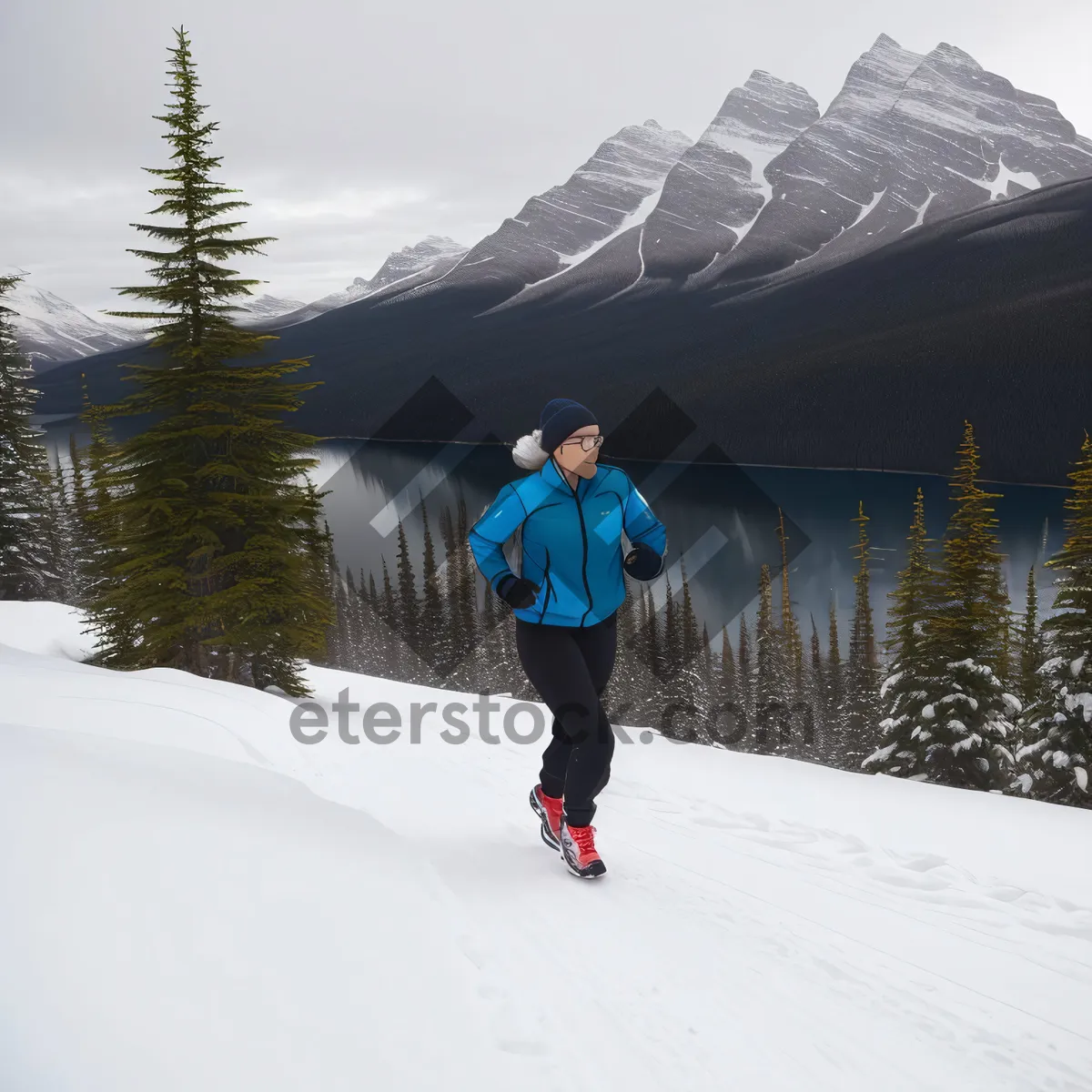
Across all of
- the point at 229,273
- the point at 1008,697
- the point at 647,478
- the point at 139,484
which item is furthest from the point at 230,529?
the point at 647,478

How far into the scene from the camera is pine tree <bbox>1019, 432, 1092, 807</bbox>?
15.7 m

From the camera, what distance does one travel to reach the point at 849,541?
3334 inches

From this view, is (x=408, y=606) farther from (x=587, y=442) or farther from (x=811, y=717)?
(x=587, y=442)

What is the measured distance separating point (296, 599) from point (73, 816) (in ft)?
35.9

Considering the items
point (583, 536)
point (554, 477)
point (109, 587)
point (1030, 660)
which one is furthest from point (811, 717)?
point (554, 477)

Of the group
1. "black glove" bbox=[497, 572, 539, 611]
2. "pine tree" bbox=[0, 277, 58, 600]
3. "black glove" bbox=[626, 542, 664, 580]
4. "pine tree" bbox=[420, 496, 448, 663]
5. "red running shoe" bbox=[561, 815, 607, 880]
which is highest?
"pine tree" bbox=[0, 277, 58, 600]

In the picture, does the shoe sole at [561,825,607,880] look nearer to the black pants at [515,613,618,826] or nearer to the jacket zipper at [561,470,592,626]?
the black pants at [515,613,618,826]

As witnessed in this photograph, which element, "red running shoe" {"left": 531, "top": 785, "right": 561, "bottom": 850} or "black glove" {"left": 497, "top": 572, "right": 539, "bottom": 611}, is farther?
"red running shoe" {"left": 531, "top": 785, "right": 561, "bottom": 850}

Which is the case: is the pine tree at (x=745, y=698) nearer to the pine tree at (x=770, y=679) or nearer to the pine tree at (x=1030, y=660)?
the pine tree at (x=770, y=679)

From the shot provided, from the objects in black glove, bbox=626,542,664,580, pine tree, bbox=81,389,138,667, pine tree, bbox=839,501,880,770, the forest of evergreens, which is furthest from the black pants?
pine tree, bbox=839,501,880,770

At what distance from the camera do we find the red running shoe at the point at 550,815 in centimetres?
441

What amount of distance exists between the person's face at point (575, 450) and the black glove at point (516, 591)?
0.62 metres

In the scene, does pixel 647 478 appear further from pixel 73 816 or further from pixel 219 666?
pixel 73 816

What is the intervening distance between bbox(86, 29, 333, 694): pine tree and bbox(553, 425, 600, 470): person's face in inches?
418
